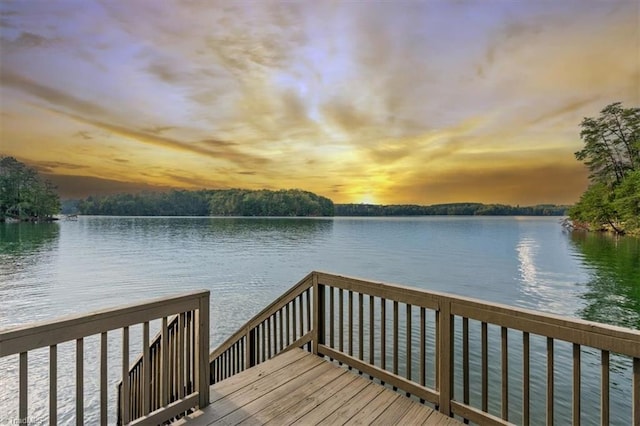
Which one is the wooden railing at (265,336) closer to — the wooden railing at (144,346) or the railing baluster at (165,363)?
the wooden railing at (144,346)

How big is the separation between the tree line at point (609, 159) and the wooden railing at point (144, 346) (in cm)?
3817

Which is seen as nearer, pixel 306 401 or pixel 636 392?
pixel 636 392

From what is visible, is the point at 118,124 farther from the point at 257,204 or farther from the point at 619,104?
the point at 257,204

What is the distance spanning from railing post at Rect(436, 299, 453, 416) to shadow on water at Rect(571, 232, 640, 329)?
8.87 m

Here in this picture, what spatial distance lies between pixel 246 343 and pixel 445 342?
2625 millimetres

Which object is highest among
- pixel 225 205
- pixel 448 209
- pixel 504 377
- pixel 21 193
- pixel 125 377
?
pixel 21 193

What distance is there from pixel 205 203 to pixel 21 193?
32.7 meters

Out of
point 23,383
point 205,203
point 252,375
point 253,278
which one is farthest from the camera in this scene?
point 205,203

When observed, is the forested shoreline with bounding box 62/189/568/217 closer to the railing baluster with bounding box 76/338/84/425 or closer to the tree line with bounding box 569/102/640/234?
the tree line with bounding box 569/102/640/234

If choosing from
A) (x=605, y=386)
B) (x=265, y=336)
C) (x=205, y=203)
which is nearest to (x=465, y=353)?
(x=605, y=386)

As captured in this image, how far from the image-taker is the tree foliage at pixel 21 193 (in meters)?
52.7

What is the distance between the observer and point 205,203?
2891 inches

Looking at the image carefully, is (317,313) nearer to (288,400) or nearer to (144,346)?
(288,400)

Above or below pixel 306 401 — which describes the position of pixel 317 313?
above
